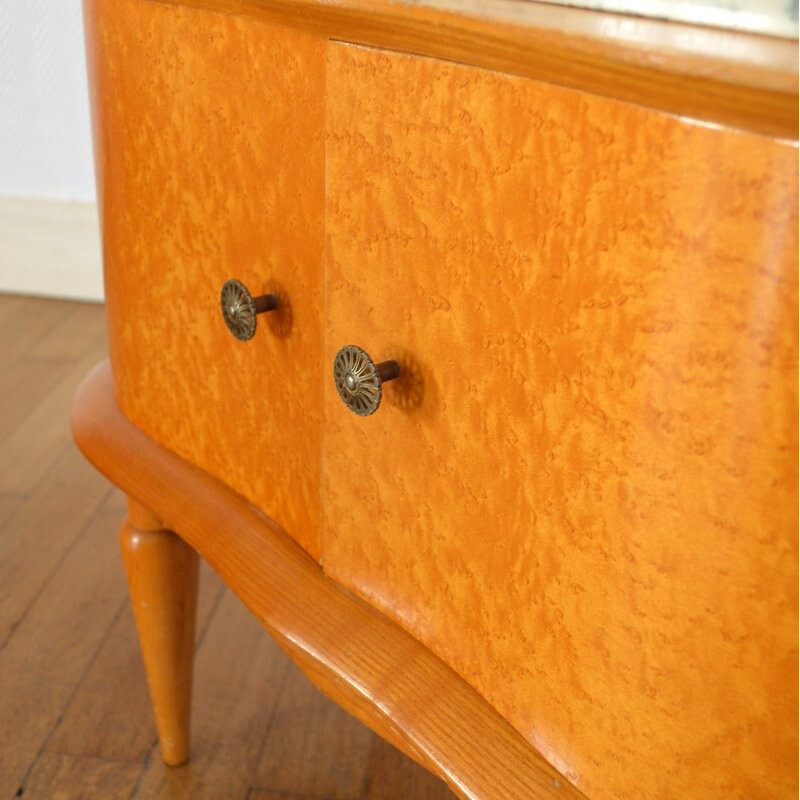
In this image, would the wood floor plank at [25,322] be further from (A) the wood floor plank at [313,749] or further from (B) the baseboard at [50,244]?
(A) the wood floor plank at [313,749]

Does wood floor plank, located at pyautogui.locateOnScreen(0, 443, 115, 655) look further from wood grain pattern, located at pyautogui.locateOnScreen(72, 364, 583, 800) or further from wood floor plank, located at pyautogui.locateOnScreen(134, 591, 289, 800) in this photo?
wood grain pattern, located at pyautogui.locateOnScreen(72, 364, 583, 800)

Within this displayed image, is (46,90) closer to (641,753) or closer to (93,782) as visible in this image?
(93,782)

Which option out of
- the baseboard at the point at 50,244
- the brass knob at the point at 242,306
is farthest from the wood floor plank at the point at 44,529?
the brass knob at the point at 242,306

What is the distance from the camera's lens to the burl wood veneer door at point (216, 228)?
0.48 m

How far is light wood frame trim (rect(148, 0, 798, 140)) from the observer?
0.29 m

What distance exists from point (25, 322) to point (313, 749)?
1.16m

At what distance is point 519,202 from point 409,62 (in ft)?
0.23

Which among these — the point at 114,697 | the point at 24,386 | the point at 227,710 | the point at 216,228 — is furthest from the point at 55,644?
the point at 216,228

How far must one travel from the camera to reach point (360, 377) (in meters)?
0.44

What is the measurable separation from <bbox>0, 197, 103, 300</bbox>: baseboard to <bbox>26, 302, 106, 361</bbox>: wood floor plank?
0.05m

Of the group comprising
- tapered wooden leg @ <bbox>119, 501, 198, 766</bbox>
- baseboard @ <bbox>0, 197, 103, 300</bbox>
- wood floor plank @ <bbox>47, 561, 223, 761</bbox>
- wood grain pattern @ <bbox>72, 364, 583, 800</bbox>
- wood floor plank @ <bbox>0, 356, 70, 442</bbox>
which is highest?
wood grain pattern @ <bbox>72, 364, 583, 800</bbox>

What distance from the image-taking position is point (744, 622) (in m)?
0.35

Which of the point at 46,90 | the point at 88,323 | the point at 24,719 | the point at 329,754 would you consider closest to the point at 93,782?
the point at 24,719

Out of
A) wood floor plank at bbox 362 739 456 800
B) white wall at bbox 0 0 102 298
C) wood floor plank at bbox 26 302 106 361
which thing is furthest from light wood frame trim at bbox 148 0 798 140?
white wall at bbox 0 0 102 298
